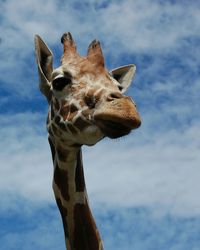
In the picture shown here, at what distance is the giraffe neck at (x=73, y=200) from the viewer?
624 centimetres

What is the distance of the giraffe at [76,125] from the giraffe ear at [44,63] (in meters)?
0.02

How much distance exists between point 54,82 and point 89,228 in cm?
179

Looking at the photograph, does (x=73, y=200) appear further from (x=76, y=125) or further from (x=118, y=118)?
(x=118, y=118)

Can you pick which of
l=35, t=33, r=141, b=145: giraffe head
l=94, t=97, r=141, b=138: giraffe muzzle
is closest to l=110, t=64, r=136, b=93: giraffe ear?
l=35, t=33, r=141, b=145: giraffe head

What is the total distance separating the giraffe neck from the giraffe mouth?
0.84 metres

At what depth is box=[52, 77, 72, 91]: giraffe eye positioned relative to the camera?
644 cm

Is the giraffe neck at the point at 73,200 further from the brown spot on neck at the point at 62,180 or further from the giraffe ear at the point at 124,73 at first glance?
the giraffe ear at the point at 124,73

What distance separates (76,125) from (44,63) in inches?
56.7

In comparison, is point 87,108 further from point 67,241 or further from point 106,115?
point 67,241

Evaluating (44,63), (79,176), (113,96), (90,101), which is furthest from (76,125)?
(44,63)

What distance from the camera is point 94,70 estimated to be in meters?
6.41

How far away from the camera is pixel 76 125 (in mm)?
6070

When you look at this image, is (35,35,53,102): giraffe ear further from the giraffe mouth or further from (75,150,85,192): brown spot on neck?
the giraffe mouth

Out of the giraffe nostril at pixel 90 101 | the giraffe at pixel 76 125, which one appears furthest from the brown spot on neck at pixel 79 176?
the giraffe nostril at pixel 90 101
